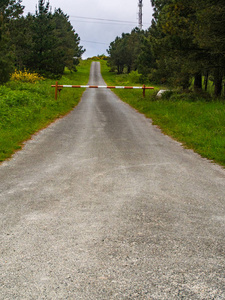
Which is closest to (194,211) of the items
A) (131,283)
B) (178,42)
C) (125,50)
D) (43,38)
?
(131,283)

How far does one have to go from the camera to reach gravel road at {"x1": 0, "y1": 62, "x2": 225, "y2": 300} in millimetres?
2354

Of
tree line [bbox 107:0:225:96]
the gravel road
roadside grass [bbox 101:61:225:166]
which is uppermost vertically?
tree line [bbox 107:0:225:96]

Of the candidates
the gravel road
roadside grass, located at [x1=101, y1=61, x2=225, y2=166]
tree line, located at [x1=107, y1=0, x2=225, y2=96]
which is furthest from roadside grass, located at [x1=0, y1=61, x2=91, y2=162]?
tree line, located at [x1=107, y1=0, x2=225, y2=96]

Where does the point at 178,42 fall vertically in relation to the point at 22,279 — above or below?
above

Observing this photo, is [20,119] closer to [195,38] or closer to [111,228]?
[111,228]

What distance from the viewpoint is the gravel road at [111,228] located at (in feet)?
7.72

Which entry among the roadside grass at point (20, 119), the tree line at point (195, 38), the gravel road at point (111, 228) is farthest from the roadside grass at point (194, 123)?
the roadside grass at point (20, 119)

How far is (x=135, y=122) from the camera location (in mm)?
13242

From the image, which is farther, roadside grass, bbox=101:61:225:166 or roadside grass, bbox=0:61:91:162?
roadside grass, bbox=101:61:225:166

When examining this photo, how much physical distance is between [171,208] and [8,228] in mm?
2093

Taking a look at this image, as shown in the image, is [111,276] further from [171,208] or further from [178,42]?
[178,42]

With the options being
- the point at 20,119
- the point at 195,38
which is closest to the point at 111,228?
the point at 20,119

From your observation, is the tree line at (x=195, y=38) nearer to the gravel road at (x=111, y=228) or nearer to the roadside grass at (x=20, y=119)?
the roadside grass at (x=20, y=119)

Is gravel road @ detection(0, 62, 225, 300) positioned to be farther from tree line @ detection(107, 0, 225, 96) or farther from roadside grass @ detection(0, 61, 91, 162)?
tree line @ detection(107, 0, 225, 96)
